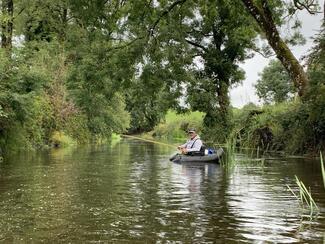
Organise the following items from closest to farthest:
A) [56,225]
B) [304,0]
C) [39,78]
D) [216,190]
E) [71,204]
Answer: [56,225] → [71,204] → [216,190] → [304,0] → [39,78]

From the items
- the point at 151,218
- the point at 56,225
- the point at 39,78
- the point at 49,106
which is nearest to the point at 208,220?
the point at 151,218

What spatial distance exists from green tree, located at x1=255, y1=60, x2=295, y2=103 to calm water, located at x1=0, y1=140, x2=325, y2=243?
4341cm

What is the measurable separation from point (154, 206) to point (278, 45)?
44.7 feet

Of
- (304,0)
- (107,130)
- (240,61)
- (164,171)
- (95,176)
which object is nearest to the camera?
(95,176)

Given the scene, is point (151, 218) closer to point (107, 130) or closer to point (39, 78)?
point (39, 78)

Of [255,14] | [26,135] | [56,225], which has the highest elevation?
[255,14]

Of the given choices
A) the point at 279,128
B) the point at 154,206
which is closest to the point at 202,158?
the point at 279,128

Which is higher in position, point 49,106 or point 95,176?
point 49,106

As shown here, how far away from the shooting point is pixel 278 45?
22875mm

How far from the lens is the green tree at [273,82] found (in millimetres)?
61344

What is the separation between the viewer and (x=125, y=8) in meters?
23.6

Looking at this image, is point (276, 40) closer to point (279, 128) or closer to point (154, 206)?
point (279, 128)

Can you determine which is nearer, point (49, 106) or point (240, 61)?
point (49, 106)

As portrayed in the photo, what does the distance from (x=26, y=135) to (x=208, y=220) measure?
22066 mm
